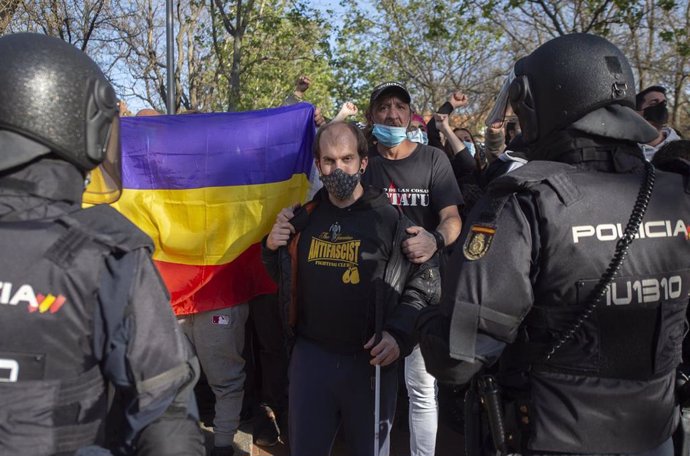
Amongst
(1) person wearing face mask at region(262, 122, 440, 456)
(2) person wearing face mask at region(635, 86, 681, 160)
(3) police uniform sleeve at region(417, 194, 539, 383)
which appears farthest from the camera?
(2) person wearing face mask at region(635, 86, 681, 160)

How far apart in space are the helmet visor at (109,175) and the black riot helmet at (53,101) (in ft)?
0.13

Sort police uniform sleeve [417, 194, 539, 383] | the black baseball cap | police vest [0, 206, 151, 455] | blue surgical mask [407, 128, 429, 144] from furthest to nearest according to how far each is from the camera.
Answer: blue surgical mask [407, 128, 429, 144] → the black baseball cap → police uniform sleeve [417, 194, 539, 383] → police vest [0, 206, 151, 455]

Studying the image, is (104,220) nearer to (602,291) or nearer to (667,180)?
(602,291)

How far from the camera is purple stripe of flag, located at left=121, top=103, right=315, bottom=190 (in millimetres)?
4379

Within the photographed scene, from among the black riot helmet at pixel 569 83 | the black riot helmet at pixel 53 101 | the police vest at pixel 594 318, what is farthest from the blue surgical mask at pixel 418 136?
the black riot helmet at pixel 53 101

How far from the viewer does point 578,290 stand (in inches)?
76.5

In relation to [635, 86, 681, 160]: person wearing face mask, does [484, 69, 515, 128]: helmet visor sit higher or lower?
lower

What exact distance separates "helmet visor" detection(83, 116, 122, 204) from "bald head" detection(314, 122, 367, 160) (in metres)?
1.37

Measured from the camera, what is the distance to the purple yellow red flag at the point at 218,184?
432cm

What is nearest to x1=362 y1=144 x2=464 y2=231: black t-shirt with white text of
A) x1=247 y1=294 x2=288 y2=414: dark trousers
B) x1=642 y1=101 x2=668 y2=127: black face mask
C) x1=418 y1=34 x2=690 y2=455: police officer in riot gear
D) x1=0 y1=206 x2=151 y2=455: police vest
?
x1=247 y1=294 x2=288 y2=414: dark trousers

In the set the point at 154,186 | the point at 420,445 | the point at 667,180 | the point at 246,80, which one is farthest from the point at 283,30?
the point at 667,180

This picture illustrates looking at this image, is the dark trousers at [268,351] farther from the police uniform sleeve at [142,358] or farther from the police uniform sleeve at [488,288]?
the police uniform sleeve at [142,358]

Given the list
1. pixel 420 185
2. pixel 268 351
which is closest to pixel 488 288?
pixel 420 185

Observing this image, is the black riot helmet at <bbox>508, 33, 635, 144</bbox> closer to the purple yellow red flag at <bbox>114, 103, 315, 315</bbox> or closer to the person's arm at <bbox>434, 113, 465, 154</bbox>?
the purple yellow red flag at <bbox>114, 103, 315, 315</bbox>
